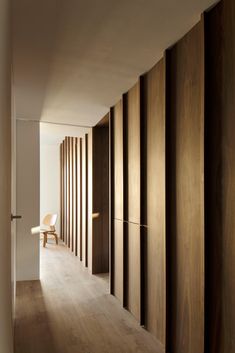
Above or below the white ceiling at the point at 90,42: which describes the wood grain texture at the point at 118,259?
below

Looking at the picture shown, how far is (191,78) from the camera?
2.33 metres

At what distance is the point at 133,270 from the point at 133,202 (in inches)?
29.4

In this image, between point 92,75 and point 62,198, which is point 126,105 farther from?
point 62,198

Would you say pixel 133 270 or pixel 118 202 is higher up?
pixel 118 202

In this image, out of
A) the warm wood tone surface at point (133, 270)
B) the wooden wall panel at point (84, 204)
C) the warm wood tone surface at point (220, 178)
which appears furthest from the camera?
the wooden wall panel at point (84, 204)

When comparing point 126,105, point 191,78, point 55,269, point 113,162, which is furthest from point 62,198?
point 191,78

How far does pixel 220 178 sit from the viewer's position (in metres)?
2.00

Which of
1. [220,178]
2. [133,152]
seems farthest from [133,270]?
[220,178]

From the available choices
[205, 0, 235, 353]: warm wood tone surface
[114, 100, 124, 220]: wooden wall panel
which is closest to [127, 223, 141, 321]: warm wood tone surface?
[114, 100, 124, 220]: wooden wall panel

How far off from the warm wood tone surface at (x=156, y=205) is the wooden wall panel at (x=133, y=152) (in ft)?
0.84

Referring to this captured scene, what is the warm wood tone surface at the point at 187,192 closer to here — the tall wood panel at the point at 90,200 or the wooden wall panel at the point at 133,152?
the wooden wall panel at the point at 133,152

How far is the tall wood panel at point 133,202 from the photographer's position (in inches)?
133

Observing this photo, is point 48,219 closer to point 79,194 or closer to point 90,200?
point 79,194

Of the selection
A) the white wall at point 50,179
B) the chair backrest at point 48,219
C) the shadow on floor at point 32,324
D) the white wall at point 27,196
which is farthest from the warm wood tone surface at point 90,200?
the white wall at point 50,179
